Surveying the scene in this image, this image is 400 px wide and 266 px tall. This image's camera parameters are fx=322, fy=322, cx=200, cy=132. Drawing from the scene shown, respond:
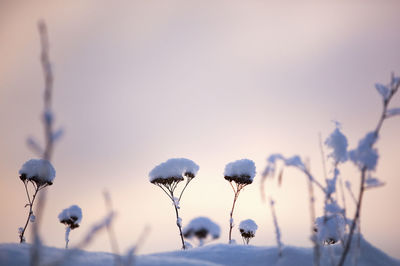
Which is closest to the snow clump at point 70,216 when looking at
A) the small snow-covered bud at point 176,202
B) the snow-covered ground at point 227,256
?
the small snow-covered bud at point 176,202

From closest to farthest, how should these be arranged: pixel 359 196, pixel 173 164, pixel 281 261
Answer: pixel 359 196, pixel 281 261, pixel 173 164

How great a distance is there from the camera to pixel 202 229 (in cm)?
355

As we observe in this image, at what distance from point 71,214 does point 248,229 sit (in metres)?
6.81

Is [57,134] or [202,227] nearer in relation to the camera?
[57,134]

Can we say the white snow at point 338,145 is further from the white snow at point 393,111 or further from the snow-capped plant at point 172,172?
the snow-capped plant at point 172,172

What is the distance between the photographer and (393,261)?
15.7 feet

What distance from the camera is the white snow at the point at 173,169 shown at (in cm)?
1076

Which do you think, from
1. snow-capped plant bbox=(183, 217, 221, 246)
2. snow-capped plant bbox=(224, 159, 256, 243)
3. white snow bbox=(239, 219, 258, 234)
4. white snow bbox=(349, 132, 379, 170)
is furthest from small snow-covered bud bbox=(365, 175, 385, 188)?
white snow bbox=(239, 219, 258, 234)

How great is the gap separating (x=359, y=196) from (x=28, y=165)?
1102 cm

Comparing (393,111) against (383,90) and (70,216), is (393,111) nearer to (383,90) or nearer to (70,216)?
(383,90)

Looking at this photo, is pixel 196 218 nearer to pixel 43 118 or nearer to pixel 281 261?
pixel 281 261

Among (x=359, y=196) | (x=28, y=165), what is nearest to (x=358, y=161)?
(x=359, y=196)

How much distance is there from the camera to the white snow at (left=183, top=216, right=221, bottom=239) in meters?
3.55

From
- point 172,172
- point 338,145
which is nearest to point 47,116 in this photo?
point 338,145
